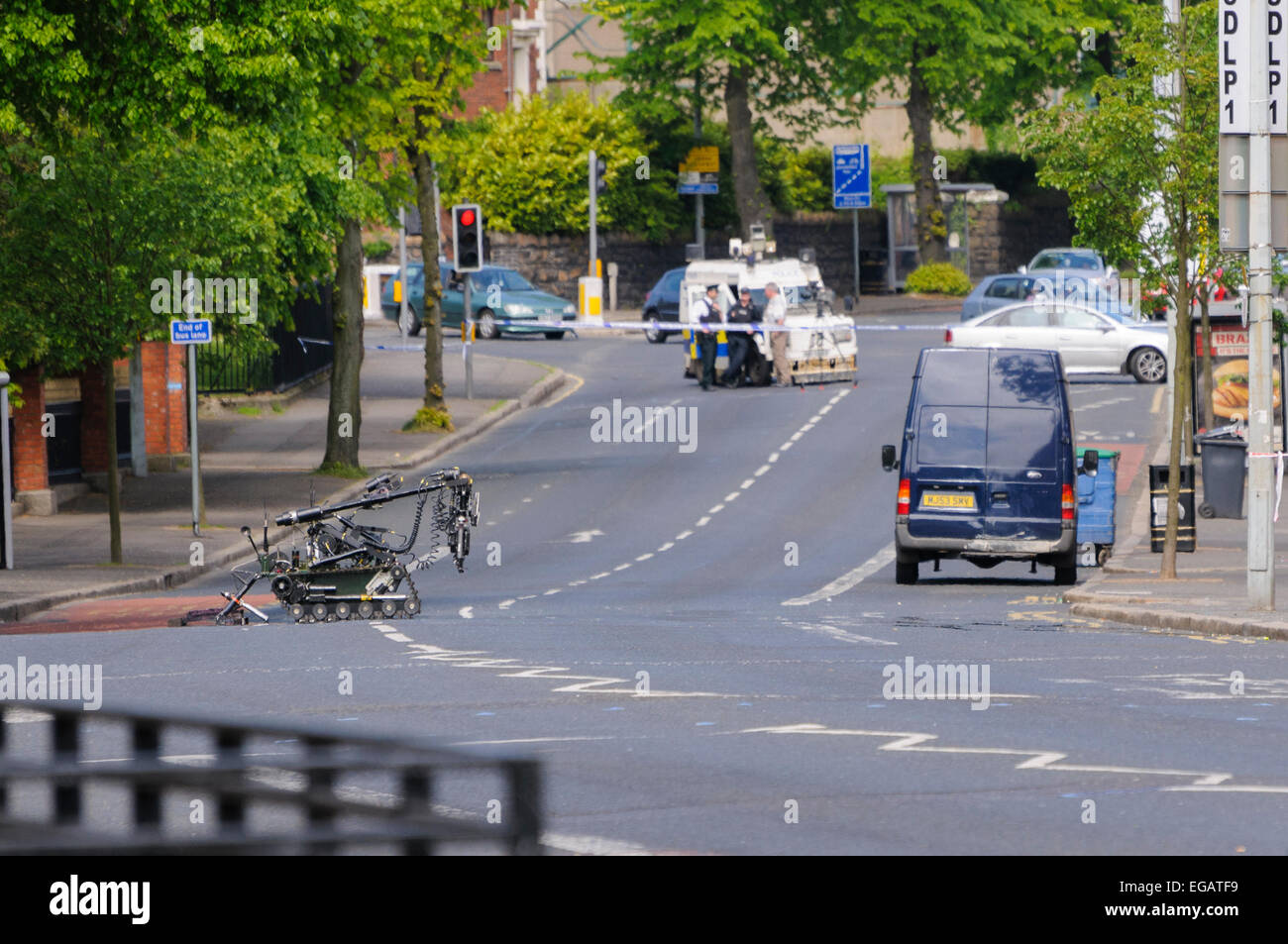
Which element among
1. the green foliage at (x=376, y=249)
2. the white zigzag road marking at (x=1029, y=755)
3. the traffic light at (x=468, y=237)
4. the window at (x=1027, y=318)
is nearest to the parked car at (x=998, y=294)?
the window at (x=1027, y=318)

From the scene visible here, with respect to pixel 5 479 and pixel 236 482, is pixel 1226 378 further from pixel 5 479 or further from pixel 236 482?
pixel 5 479

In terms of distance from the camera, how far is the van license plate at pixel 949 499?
2064 cm

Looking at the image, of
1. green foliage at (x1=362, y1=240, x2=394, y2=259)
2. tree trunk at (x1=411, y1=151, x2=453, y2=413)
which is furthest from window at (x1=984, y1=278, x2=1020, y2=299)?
green foliage at (x1=362, y1=240, x2=394, y2=259)

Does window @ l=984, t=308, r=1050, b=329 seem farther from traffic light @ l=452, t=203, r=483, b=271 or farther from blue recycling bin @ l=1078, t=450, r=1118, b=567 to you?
blue recycling bin @ l=1078, t=450, r=1118, b=567

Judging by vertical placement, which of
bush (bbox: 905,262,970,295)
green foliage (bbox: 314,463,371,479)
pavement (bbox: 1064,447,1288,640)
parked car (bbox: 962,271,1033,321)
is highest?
bush (bbox: 905,262,970,295)

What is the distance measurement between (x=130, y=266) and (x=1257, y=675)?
49.3ft

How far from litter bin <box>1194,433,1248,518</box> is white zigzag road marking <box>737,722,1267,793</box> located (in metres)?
16.5

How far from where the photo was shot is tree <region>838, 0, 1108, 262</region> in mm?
61344

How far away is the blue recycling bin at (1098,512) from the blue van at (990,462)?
238 centimetres

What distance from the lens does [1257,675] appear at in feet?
45.3

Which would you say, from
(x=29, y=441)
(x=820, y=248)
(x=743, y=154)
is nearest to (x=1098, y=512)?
(x=29, y=441)

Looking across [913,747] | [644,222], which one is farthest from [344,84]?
[644,222]
